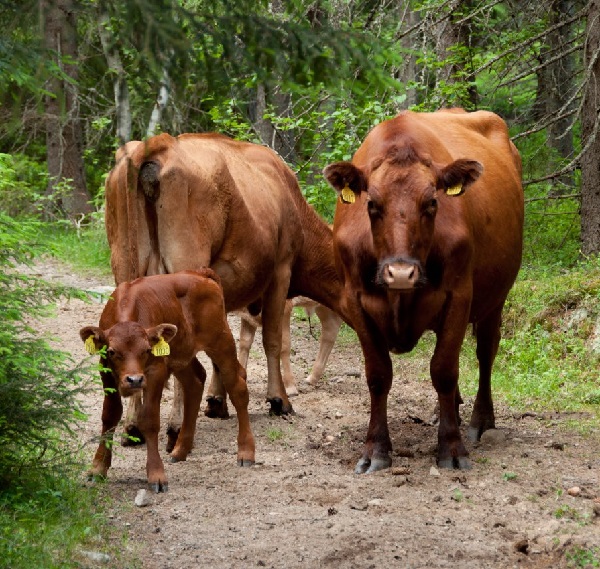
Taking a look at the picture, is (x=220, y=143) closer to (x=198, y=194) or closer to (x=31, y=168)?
(x=198, y=194)

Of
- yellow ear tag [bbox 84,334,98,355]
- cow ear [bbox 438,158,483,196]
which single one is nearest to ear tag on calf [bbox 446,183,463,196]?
cow ear [bbox 438,158,483,196]

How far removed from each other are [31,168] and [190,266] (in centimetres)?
1918

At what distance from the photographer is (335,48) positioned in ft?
16.6

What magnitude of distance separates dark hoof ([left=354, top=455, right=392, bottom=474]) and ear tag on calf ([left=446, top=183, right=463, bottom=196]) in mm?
A: 2021

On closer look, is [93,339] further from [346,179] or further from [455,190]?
[455,190]

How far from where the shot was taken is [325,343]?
499 inches

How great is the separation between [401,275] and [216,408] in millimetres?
3624

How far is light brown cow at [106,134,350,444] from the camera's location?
9391 mm

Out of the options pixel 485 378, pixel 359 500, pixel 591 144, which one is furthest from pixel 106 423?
pixel 591 144

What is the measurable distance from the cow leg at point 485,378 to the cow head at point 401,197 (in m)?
1.98

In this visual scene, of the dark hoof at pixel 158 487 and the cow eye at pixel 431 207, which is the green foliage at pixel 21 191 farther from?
the cow eye at pixel 431 207

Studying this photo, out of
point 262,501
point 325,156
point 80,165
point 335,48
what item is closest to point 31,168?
point 80,165

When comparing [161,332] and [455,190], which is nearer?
[161,332]

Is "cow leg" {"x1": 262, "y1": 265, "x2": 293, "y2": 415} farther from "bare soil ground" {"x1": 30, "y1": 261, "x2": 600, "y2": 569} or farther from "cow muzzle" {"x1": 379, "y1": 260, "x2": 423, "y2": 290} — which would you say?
"cow muzzle" {"x1": 379, "y1": 260, "x2": 423, "y2": 290}
